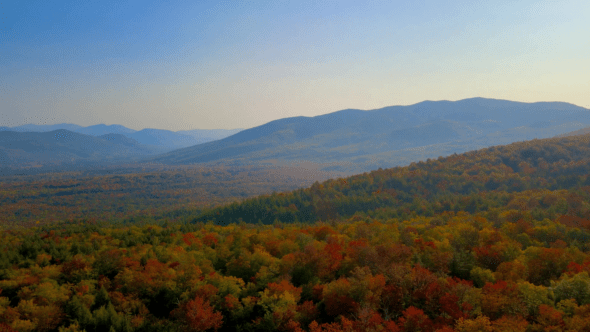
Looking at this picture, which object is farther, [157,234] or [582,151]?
[582,151]

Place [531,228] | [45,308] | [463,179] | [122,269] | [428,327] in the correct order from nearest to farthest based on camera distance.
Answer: [428,327] < [45,308] < [122,269] < [531,228] < [463,179]

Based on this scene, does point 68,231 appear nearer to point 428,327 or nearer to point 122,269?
point 122,269

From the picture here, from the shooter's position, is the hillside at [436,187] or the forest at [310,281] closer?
the forest at [310,281]

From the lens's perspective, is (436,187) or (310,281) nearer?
(310,281)

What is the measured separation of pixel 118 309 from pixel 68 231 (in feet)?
104

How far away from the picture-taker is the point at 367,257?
3228 centimetres

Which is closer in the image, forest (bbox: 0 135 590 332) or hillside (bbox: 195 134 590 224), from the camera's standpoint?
forest (bbox: 0 135 590 332)

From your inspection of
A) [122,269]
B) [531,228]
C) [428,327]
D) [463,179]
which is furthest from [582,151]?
[122,269]

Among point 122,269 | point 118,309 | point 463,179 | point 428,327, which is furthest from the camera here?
point 463,179

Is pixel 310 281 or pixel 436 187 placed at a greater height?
pixel 310 281

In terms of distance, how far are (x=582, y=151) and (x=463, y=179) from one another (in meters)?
39.1

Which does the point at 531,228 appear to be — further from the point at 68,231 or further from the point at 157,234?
the point at 68,231

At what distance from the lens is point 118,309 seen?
26234mm

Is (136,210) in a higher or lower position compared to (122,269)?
lower
